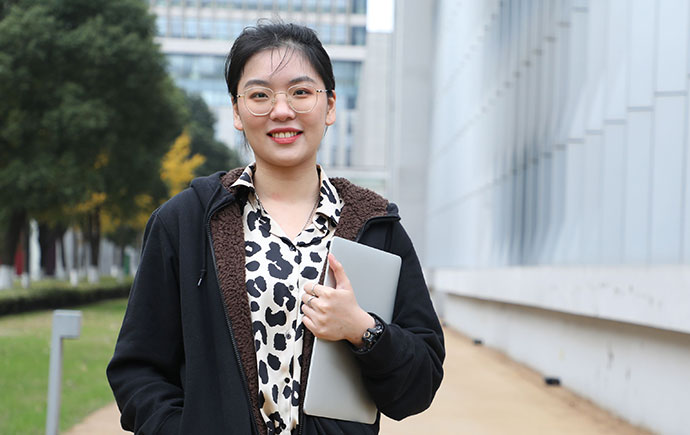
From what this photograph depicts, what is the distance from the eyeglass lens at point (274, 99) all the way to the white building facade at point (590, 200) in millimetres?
5806

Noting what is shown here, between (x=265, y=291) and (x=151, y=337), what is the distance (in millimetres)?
282

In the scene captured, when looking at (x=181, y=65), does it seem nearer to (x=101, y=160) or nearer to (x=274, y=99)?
(x=101, y=160)

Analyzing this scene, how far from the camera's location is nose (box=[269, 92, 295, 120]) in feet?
7.43

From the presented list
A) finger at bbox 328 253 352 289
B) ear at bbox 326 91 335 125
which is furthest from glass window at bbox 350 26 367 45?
finger at bbox 328 253 352 289

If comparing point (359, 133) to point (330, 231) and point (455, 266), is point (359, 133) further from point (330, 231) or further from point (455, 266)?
point (330, 231)

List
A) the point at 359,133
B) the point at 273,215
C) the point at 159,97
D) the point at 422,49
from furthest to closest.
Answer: the point at 359,133, the point at 422,49, the point at 159,97, the point at 273,215

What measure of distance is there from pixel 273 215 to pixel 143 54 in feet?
84.4

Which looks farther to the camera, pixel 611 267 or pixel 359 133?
pixel 359 133

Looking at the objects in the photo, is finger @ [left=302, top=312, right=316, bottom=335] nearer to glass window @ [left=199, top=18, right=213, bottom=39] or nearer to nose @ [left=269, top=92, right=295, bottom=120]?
nose @ [left=269, top=92, right=295, bottom=120]

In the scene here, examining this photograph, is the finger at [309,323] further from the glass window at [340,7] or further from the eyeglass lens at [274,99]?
the glass window at [340,7]

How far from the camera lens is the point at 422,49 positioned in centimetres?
3609

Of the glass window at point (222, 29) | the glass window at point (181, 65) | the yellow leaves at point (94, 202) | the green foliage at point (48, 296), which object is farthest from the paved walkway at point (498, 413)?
the glass window at point (181, 65)

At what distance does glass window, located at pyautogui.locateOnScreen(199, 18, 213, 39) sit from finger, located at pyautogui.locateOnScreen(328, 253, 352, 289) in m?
101

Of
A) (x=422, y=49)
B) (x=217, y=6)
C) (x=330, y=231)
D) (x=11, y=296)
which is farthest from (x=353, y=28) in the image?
(x=330, y=231)
